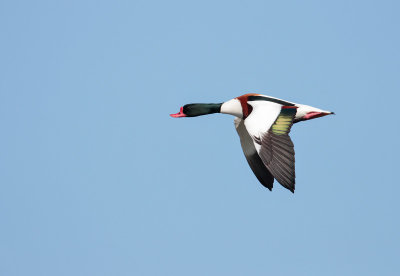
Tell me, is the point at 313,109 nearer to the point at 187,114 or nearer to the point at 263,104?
the point at 263,104

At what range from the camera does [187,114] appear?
49.6 feet

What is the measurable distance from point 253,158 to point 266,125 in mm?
2473

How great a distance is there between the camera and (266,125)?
13.0 m

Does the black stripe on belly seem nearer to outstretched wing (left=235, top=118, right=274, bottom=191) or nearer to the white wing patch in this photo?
the white wing patch

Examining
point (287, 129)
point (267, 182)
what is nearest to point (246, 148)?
point (267, 182)

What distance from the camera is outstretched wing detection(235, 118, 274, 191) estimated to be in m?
15.0

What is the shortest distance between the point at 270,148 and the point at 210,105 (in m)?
2.70

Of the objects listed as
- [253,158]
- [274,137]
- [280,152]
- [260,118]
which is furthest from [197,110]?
[280,152]

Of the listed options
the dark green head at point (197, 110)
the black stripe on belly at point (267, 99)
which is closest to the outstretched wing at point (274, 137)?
the black stripe on belly at point (267, 99)

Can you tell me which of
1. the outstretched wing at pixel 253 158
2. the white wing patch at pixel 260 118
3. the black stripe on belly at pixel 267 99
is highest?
the black stripe on belly at pixel 267 99

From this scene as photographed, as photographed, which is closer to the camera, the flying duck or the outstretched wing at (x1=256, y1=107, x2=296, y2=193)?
the outstretched wing at (x1=256, y1=107, x2=296, y2=193)

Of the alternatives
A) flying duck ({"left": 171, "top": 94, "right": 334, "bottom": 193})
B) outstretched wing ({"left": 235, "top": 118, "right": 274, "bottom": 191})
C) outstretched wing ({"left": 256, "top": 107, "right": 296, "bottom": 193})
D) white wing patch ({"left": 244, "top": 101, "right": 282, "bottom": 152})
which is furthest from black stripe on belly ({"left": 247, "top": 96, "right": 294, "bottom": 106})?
outstretched wing ({"left": 235, "top": 118, "right": 274, "bottom": 191})

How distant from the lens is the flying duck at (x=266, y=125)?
12.3 m

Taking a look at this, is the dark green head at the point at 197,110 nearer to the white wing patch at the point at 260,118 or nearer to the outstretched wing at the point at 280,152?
the white wing patch at the point at 260,118
